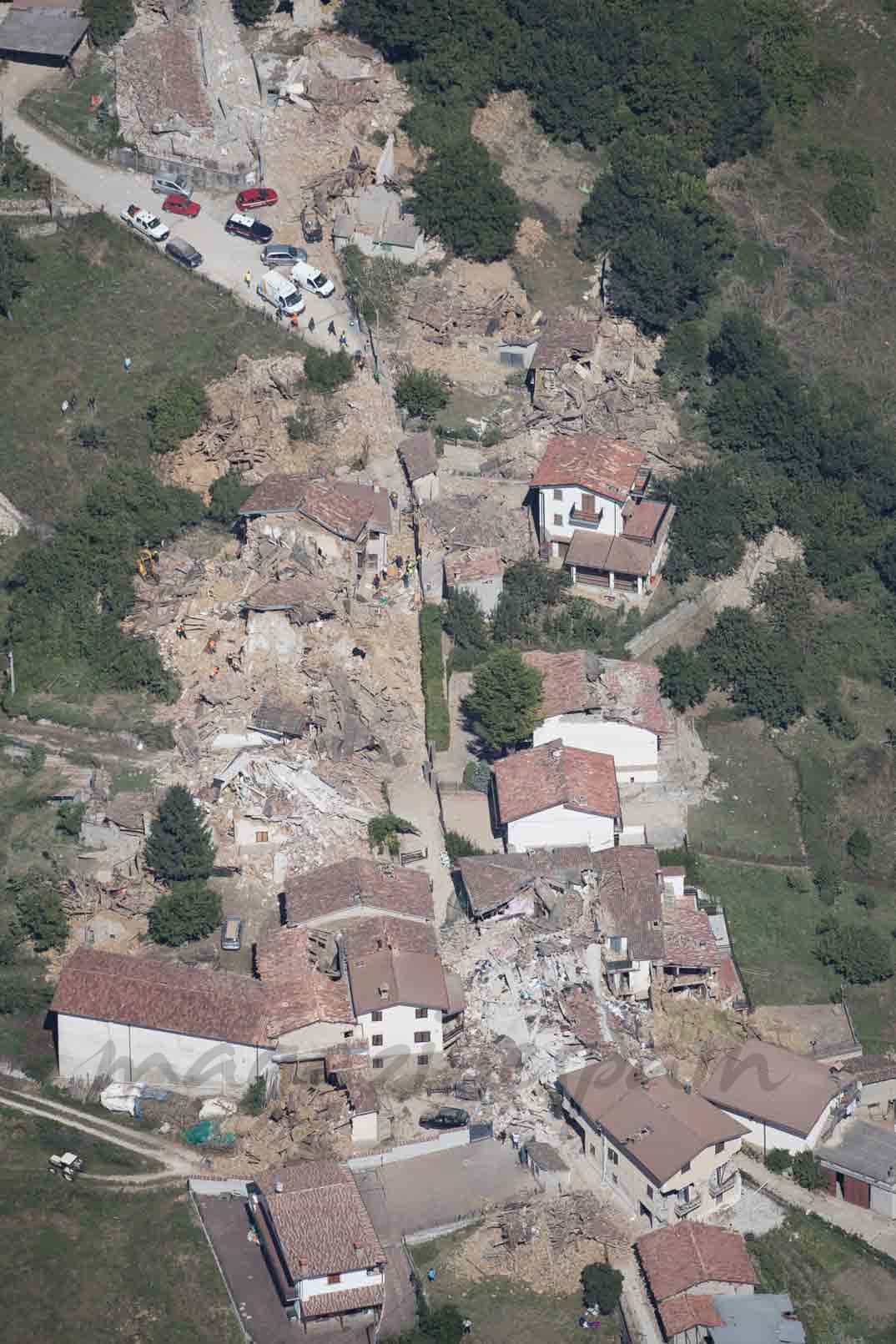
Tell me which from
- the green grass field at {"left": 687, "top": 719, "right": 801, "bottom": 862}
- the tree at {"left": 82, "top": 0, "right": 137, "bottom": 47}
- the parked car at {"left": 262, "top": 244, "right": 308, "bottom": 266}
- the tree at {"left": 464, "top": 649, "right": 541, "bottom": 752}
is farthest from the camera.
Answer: the tree at {"left": 82, "top": 0, "right": 137, "bottom": 47}

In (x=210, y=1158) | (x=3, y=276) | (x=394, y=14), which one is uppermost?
(x=394, y=14)

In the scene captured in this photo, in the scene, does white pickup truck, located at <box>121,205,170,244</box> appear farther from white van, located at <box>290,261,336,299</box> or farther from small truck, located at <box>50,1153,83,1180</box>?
small truck, located at <box>50,1153,83,1180</box>

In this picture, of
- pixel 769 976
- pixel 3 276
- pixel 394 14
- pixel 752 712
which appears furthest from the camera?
pixel 394 14

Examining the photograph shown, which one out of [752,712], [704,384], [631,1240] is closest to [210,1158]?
[631,1240]

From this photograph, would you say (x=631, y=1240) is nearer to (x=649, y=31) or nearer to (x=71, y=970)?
(x=71, y=970)

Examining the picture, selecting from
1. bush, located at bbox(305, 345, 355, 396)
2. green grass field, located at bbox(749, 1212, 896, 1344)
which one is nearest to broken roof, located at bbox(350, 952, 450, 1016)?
green grass field, located at bbox(749, 1212, 896, 1344)

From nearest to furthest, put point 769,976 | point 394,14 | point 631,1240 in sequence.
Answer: point 631,1240, point 769,976, point 394,14
